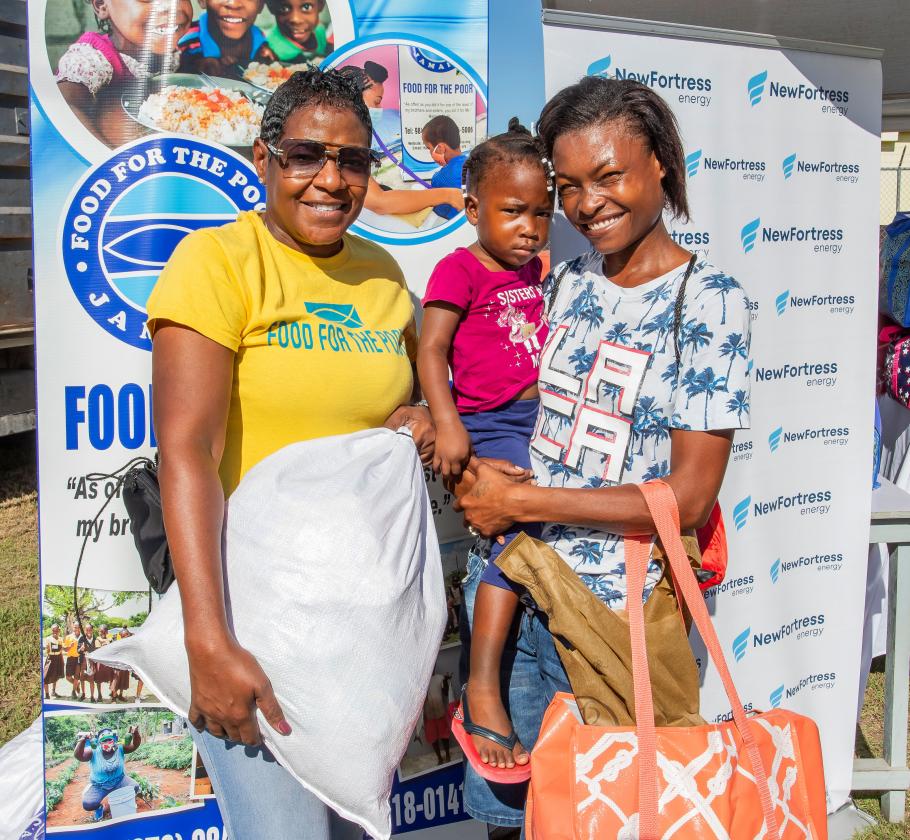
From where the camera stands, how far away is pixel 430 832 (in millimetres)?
2877

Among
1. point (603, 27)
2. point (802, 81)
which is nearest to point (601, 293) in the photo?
point (603, 27)

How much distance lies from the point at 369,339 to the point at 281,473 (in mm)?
386

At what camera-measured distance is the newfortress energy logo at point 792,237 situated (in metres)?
2.95

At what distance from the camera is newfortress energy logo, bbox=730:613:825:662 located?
10.3 feet

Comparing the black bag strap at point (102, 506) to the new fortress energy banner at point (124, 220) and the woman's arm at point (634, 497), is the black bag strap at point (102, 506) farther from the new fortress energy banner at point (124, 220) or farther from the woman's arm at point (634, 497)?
the woman's arm at point (634, 497)

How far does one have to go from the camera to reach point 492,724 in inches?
78.9

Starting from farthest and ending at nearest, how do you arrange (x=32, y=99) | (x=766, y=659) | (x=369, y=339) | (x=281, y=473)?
(x=766, y=659) < (x=32, y=99) < (x=369, y=339) < (x=281, y=473)

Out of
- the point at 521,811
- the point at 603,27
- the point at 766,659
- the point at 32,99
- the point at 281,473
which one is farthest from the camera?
the point at 766,659

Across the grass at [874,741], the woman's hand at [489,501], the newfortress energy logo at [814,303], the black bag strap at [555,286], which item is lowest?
the grass at [874,741]

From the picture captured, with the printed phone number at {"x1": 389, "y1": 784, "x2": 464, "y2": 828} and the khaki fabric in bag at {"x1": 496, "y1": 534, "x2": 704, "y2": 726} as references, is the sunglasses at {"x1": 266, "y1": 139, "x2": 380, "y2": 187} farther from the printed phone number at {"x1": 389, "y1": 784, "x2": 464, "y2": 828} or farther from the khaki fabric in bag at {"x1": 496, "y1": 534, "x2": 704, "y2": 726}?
the printed phone number at {"x1": 389, "y1": 784, "x2": 464, "y2": 828}

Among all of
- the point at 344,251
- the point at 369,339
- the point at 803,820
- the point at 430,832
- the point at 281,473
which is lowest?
the point at 430,832

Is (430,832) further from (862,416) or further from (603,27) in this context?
(603,27)

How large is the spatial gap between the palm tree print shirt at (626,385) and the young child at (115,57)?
4.99 ft

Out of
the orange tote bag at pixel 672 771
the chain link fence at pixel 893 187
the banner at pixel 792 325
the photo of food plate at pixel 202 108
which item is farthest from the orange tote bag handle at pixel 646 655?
the chain link fence at pixel 893 187
